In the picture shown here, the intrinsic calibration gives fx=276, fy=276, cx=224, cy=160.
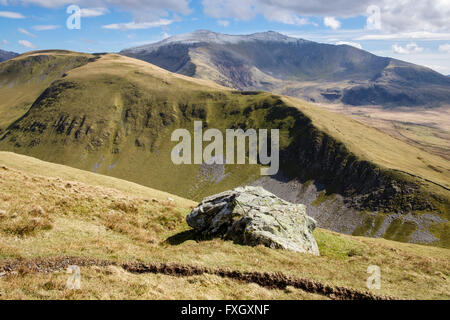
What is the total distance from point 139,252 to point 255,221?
11.6 m

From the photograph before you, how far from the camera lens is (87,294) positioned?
15.4m

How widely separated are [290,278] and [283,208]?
44.8 feet

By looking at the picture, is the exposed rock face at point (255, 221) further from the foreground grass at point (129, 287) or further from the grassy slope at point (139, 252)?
the foreground grass at point (129, 287)

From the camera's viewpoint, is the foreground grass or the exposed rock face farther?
the exposed rock face

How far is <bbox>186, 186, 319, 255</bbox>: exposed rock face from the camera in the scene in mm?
27047

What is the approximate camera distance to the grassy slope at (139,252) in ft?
55.6

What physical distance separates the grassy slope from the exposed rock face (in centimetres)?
159

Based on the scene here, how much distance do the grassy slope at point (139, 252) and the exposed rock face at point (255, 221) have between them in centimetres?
159

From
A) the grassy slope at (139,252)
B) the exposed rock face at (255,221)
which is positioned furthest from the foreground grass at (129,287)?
the exposed rock face at (255,221)

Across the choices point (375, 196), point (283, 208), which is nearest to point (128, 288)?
point (283, 208)

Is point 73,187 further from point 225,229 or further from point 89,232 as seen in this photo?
point 225,229

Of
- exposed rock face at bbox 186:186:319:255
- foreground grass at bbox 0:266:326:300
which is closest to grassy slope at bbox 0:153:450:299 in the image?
foreground grass at bbox 0:266:326:300

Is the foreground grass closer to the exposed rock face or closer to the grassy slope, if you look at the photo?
the grassy slope
